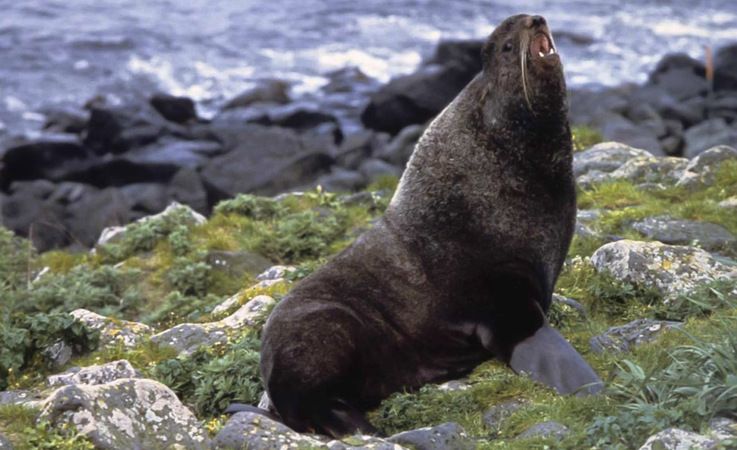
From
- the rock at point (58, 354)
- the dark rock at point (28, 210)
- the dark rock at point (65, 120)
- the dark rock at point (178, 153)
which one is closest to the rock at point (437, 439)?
the rock at point (58, 354)

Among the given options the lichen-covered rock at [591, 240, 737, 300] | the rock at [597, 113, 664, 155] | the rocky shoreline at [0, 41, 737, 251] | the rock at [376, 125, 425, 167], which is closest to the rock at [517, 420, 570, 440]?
the lichen-covered rock at [591, 240, 737, 300]

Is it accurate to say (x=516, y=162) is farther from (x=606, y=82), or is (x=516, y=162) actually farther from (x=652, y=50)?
(x=652, y=50)

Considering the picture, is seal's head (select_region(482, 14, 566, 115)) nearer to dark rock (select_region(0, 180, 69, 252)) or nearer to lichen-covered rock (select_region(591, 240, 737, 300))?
lichen-covered rock (select_region(591, 240, 737, 300))

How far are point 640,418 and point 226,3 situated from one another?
3527 centimetres

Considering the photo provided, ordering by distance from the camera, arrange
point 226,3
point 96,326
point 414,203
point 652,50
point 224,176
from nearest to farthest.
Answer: point 414,203, point 96,326, point 224,176, point 652,50, point 226,3

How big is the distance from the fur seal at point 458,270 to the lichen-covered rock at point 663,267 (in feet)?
2.70

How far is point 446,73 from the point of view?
2714cm

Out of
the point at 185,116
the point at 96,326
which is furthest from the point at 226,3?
the point at 96,326

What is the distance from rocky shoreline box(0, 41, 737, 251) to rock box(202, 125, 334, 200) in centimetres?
3

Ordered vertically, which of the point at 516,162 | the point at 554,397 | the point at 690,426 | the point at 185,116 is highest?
the point at 516,162

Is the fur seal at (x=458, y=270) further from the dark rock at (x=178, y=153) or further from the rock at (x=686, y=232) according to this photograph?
Answer: the dark rock at (x=178, y=153)

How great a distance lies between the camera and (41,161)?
23.8 meters

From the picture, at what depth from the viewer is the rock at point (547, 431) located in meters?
5.45

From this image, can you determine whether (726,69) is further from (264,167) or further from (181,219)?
(181,219)
